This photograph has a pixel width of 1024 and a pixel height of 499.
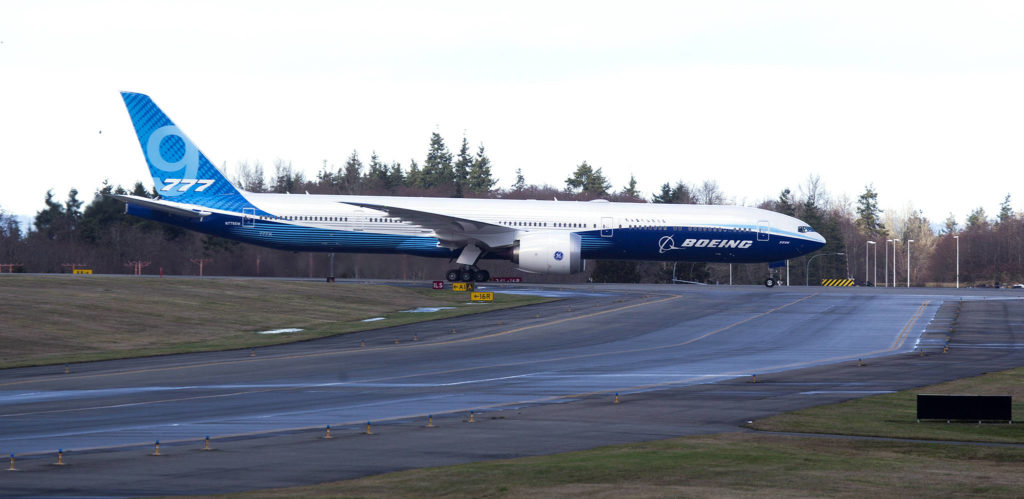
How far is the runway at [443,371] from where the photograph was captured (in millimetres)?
18234

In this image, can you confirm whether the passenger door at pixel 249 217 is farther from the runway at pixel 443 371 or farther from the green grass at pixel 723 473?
the green grass at pixel 723 473

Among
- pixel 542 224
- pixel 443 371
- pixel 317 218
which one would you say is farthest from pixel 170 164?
pixel 443 371

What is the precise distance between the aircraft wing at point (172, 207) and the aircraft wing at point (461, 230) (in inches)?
313

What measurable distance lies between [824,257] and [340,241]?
102874 millimetres

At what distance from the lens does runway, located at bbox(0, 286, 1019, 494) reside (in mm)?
18234

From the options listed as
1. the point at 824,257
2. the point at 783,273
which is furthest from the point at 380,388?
the point at 824,257

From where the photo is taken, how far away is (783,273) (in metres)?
134

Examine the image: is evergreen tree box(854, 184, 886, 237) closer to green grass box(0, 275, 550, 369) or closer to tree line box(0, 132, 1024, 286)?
tree line box(0, 132, 1024, 286)

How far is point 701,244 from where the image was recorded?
5469 centimetres

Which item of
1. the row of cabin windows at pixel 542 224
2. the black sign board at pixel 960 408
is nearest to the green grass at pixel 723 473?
the black sign board at pixel 960 408

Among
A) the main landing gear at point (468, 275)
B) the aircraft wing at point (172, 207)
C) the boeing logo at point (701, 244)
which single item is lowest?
the main landing gear at point (468, 275)

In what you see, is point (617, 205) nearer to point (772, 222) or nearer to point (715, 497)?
point (772, 222)

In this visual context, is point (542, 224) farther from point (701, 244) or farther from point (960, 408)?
point (960, 408)

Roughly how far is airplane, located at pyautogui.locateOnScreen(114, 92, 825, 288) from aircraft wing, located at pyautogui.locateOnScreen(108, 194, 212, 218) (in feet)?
0.17
